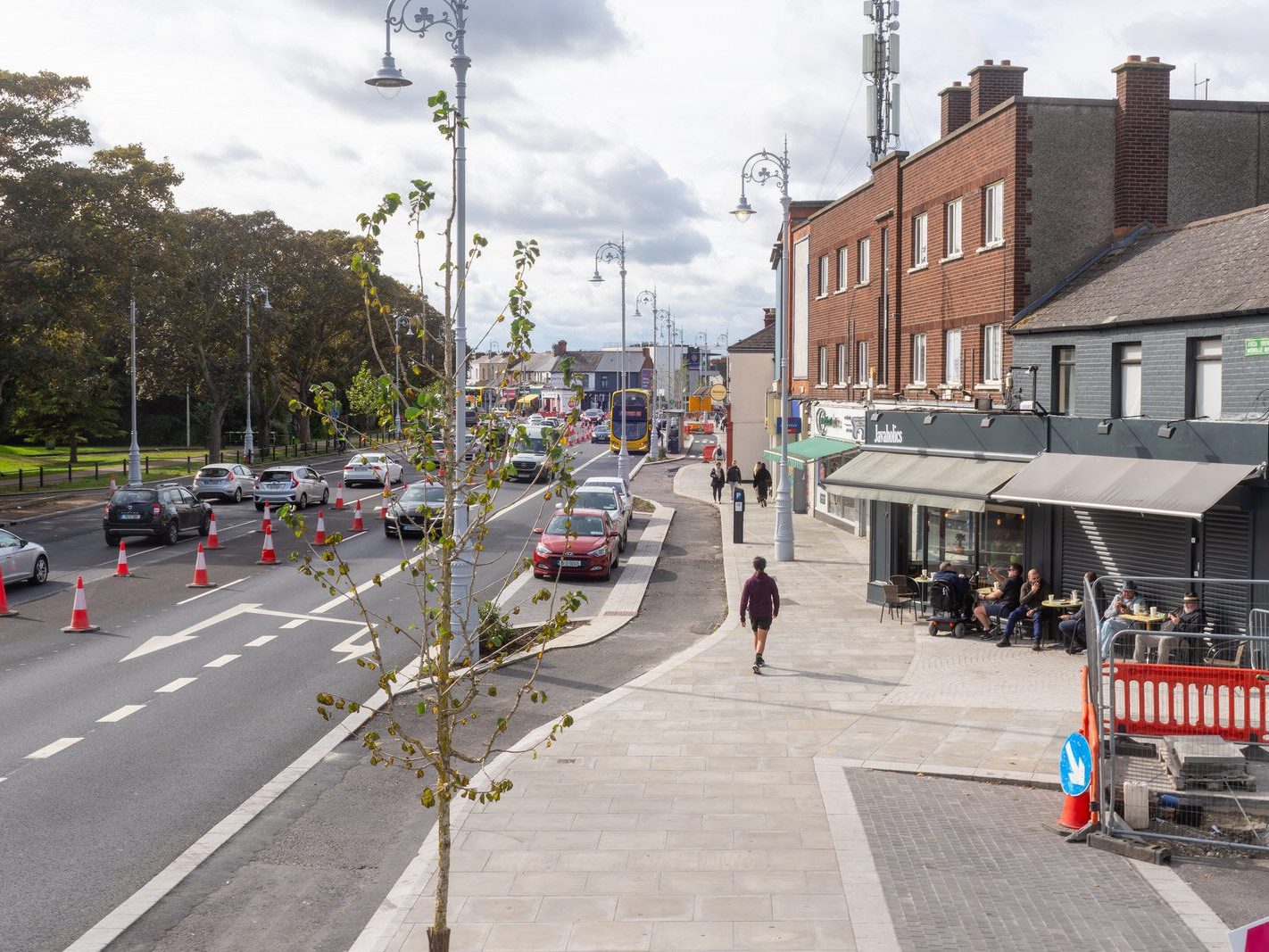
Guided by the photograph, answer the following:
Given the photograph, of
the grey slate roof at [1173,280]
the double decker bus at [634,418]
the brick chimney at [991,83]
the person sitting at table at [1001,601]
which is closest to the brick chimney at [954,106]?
the brick chimney at [991,83]

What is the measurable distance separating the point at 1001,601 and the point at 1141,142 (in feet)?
30.4

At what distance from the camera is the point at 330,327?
75.4 meters

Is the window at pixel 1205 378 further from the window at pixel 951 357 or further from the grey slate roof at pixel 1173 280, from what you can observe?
the window at pixel 951 357

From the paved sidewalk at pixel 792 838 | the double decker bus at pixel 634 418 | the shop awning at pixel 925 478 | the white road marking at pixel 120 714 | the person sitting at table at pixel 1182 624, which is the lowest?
the white road marking at pixel 120 714

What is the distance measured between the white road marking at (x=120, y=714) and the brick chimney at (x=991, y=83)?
67.4 ft

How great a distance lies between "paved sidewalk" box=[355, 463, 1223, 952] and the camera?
8.08m

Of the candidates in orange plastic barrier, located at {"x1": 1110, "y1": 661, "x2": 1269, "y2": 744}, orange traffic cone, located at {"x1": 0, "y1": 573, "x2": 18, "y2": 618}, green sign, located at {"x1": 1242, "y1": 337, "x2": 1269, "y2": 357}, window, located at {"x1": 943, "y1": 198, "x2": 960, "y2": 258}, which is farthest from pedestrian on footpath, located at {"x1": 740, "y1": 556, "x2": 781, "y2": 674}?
orange traffic cone, located at {"x1": 0, "y1": 573, "x2": 18, "y2": 618}

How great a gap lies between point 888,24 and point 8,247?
31.4 meters

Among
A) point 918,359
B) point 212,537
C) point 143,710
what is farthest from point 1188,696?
point 212,537

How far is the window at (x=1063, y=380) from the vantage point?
814 inches

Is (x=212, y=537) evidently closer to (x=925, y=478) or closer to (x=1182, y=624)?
(x=925, y=478)

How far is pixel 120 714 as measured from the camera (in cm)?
1425

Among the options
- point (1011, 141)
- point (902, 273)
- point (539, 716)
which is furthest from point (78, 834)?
point (902, 273)

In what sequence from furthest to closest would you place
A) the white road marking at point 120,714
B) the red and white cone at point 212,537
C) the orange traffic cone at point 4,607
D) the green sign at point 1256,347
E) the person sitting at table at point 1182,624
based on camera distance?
1. the red and white cone at point 212,537
2. the orange traffic cone at point 4,607
3. the green sign at point 1256,347
4. the person sitting at table at point 1182,624
5. the white road marking at point 120,714
